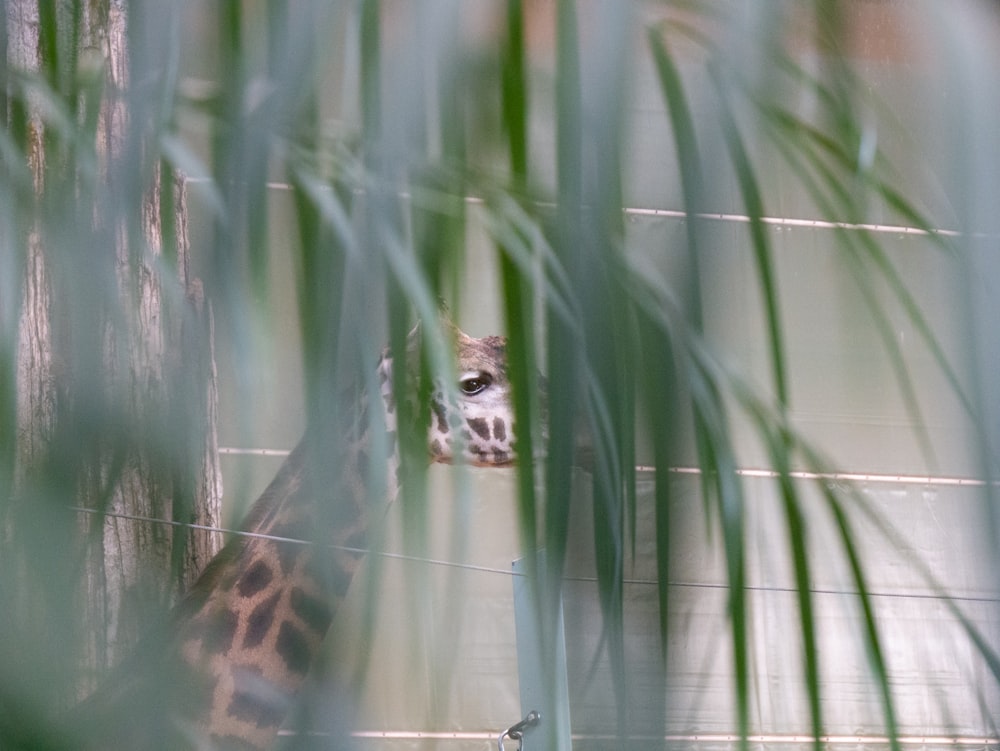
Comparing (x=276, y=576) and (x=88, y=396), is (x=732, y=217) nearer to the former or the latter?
(x=88, y=396)

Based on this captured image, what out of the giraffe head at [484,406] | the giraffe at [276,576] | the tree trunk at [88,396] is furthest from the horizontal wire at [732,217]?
the giraffe head at [484,406]

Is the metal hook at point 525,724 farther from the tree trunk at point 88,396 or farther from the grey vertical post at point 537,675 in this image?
the tree trunk at point 88,396

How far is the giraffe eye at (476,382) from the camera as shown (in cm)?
97

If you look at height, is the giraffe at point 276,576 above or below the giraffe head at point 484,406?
below

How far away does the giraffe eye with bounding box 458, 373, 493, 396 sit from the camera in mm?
969

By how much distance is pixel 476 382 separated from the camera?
3.21ft

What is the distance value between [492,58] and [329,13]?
0.09ft

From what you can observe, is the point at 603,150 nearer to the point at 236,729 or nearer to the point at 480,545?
the point at 236,729

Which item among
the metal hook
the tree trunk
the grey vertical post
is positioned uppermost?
the tree trunk

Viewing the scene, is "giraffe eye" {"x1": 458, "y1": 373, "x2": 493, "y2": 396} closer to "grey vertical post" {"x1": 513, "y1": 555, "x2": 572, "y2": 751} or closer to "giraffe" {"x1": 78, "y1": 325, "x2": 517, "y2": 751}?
"giraffe" {"x1": 78, "y1": 325, "x2": 517, "y2": 751}

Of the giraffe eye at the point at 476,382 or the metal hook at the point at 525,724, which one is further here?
the giraffe eye at the point at 476,382

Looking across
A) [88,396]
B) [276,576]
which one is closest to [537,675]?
[88,396]

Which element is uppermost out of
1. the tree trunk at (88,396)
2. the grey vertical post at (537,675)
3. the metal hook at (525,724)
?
the tree trunk at (88,396)

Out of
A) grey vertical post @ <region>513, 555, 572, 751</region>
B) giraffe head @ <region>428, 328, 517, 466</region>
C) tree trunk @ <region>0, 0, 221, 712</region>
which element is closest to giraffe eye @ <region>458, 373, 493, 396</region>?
giraffe head @ <region>428, 328, 517, 466</region>
